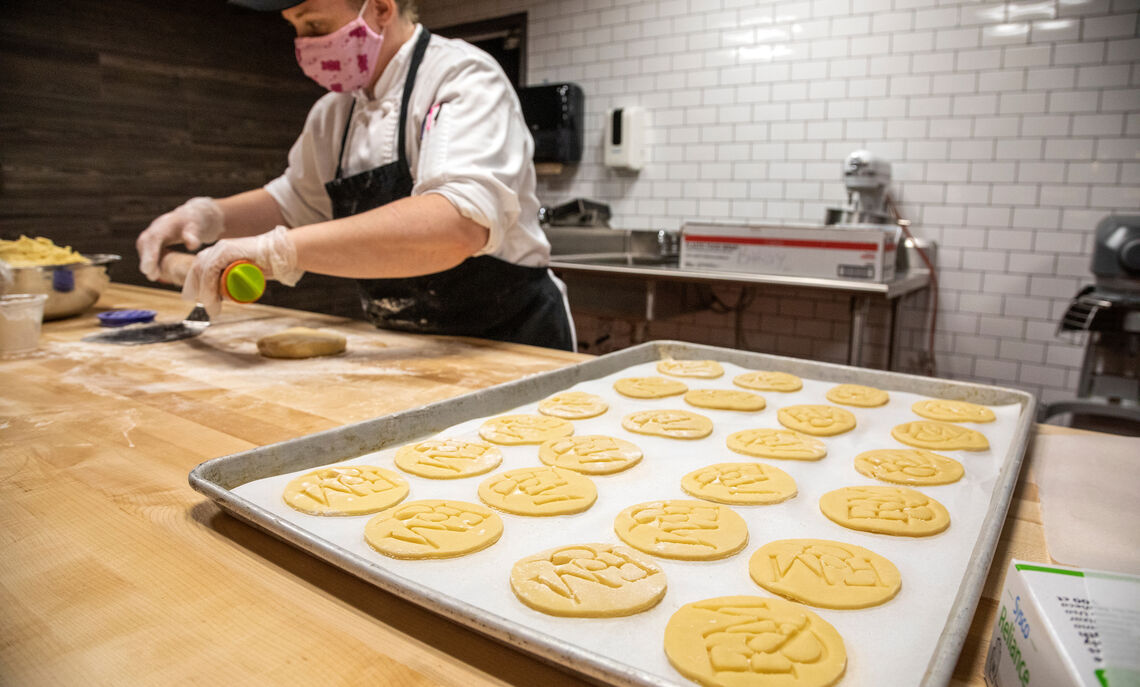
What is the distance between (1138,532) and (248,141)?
571 centimetres

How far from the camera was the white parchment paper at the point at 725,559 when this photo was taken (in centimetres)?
64

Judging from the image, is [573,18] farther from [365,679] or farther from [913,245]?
[365,679]

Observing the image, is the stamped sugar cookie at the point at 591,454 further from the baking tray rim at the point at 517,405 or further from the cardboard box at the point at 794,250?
the cardboard box at the point at 794,250

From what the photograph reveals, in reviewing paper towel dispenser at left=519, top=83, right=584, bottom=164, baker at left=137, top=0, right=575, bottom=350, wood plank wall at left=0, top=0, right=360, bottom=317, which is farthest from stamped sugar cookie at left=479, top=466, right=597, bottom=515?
wood plank wall at left=0, top=0, right=360, bottom=317

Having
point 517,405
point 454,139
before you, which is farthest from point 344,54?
point 517,405

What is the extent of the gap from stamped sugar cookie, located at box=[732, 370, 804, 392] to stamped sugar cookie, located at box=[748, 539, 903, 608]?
A: 2.19 ft

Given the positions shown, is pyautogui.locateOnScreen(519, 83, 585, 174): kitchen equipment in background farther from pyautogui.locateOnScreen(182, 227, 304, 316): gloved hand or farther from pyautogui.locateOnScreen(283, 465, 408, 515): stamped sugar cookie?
pyautogui.locateOnScreen(283, 465, 408, 515): stamped sugar cookie

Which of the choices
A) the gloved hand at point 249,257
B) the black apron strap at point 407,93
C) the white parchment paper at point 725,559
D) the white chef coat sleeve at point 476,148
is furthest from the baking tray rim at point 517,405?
the black apron strap at point 407,93

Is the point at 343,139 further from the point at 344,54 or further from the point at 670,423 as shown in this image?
the point at 670,423

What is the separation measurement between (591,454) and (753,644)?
1.69 feet

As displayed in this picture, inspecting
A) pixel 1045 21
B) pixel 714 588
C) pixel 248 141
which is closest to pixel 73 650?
pixel 714 588

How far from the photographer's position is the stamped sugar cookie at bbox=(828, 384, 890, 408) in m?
1.36

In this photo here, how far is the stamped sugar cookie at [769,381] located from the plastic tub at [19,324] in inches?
67.5

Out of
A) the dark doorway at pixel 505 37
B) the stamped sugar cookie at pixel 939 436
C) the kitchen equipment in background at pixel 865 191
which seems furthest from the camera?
the dark doorway at pixel 505 37
